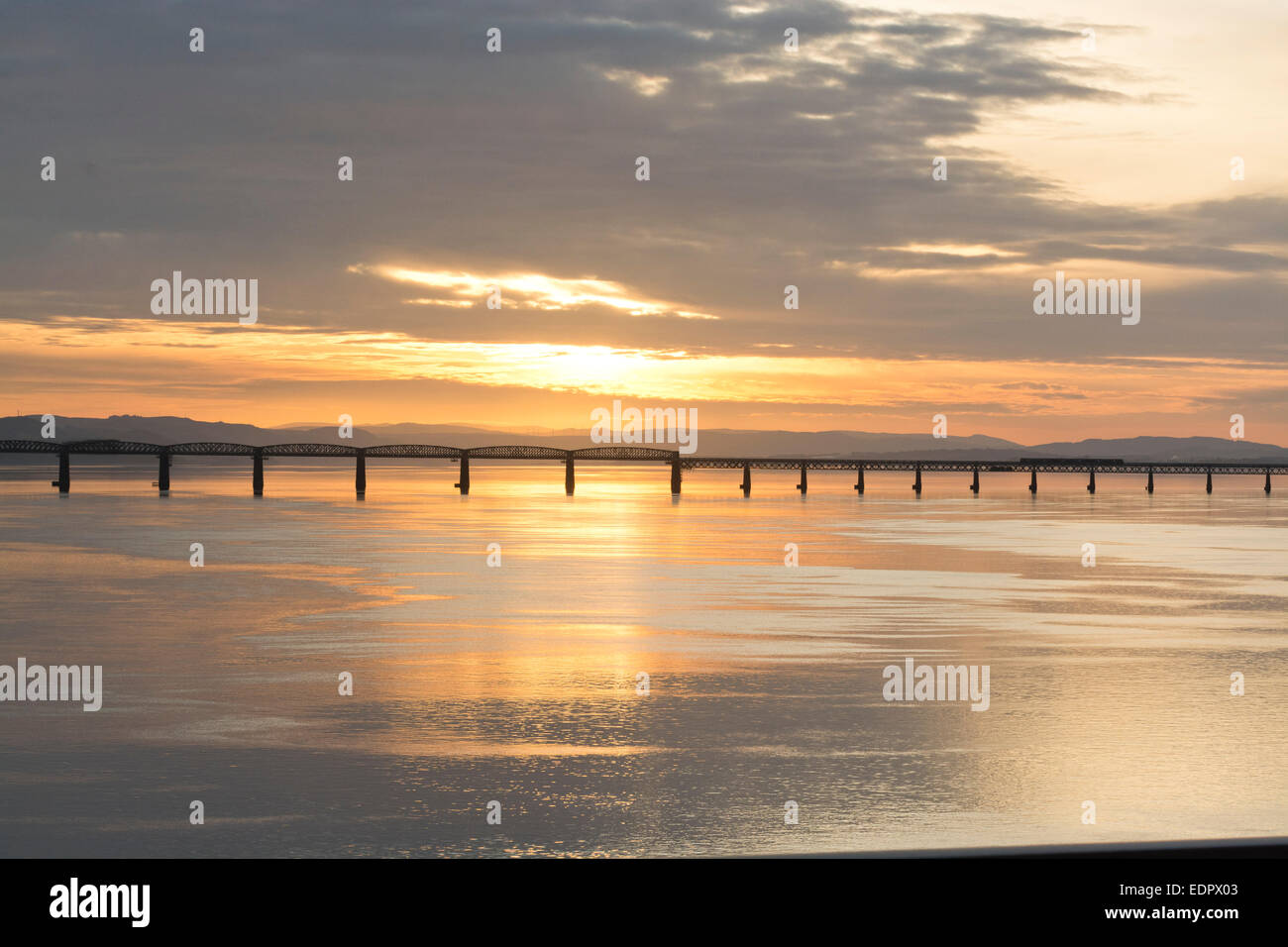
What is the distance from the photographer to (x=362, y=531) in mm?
81938

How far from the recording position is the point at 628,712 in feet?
69.3

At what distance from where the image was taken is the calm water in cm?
1439

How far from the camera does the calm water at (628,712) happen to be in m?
14.4

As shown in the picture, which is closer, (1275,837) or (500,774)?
(1275,837)

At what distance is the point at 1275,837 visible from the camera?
13883 mm
